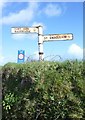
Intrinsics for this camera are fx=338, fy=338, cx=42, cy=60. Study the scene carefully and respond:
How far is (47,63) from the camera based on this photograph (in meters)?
6.52

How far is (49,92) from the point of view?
6180mm

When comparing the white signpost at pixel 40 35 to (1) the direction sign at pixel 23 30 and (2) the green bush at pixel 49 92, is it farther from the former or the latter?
(2) the green bush at pixel 49 92

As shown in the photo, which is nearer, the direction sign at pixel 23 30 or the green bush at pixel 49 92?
the green bush at pixel 49 92

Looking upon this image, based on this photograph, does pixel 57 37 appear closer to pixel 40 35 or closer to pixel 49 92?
pixel 40 35

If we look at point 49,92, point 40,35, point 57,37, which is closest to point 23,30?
point 40,35

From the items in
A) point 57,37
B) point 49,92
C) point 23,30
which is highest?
point 23,30

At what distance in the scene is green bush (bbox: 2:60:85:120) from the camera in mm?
6113

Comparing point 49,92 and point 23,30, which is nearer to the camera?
point 49,92

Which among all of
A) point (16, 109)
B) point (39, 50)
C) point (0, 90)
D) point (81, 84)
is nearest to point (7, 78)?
point (0, 90)

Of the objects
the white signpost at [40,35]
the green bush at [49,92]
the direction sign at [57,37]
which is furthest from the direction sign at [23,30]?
the green bush at [49,92]

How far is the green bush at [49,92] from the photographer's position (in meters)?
6.11

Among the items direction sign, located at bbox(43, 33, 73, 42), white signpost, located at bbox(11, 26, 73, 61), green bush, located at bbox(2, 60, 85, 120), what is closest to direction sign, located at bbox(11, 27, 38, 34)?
white signpost, located at bbox(11, 26, 73, 61)

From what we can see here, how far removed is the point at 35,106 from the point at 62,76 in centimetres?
76

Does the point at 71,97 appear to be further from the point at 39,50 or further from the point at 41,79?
the point at 39,50
